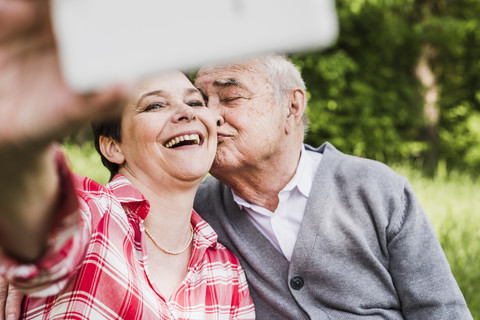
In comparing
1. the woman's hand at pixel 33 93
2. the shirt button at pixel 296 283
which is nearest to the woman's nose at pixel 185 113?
the shirt button at pixel 296 283

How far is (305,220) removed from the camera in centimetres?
219

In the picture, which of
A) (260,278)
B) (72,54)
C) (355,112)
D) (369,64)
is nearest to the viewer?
(72,54)

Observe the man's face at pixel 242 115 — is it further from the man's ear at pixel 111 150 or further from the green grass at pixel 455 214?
the green grass at pixel 455 214

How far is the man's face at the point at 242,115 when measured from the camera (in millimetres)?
2281

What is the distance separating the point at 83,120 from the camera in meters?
0.78

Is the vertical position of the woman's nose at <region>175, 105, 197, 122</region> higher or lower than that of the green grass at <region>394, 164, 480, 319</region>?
higher

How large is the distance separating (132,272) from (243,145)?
2.84ft

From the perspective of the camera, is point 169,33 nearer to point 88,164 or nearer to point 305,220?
point 305,220

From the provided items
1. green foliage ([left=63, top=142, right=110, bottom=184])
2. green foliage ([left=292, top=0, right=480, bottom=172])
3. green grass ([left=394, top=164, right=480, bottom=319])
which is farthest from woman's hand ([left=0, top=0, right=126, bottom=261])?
green foliage ([left=292, top=0, right=480, bottom=172])

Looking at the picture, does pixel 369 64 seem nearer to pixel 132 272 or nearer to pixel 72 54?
pixel 132 272

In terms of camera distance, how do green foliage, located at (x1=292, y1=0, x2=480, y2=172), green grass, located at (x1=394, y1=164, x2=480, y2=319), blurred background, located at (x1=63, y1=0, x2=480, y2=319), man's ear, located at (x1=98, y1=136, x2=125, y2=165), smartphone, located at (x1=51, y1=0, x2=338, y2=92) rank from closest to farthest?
smartphone, located at (x1=51, y1=0, x2=338, y2=92) < man's ear, located at (x1=98, y1=136, x2=125, y2=165) < green grass, located at (x1=394, y1=164, x2=480, y2=319) < blurred background, located at (x1=63, y1=0, x2=480, y2=319) < green foliage, located at (x1=292, y1=0, x2=480, y2=172)

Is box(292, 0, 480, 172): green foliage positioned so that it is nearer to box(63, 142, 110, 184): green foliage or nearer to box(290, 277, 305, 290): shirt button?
box(63, 142, 110, 184): green foliage

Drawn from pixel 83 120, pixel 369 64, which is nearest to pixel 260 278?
pixel 83 120

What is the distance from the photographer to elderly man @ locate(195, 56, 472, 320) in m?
2.11
